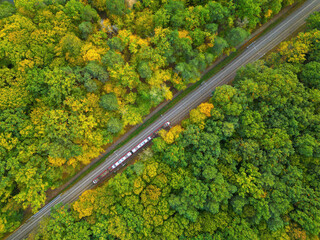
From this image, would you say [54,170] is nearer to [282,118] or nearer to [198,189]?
[198,189]

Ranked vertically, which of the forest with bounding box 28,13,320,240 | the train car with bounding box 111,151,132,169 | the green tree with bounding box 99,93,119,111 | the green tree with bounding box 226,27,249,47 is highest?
the green tree with bounding box 99,93,119,111

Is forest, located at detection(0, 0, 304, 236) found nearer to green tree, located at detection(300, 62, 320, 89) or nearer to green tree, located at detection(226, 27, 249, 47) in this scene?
green tree, located at detection(226, 27, 249, 47)

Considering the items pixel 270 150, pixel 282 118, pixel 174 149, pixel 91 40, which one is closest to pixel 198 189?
pixel 174 149


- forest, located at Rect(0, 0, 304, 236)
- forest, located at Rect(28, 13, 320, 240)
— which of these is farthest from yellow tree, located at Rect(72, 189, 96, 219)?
forest, located at Rect(0, 0, 304, 236)

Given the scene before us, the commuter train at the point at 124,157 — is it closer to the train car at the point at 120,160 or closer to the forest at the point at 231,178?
the train car at the point at 120,160

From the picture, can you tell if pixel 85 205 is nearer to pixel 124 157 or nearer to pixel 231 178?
pixel 124 157

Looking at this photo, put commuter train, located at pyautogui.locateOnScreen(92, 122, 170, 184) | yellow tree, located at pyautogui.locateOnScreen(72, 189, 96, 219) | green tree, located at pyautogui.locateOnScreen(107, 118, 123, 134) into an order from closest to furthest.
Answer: yellow tree, located at pyautogui.locateOnScreen(72, 189, 96, 219), green tree, located at pyautogui.locateOnScreen(107, 118, 123, 134), commuter train, located at pyautogui.locateOnScreen(92, 122, 170, 184)

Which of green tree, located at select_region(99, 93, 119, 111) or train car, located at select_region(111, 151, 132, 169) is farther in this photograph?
train car, located at select_region(111, 151, 132, 169)

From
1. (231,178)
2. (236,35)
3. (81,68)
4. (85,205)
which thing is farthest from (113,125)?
(236,35)
